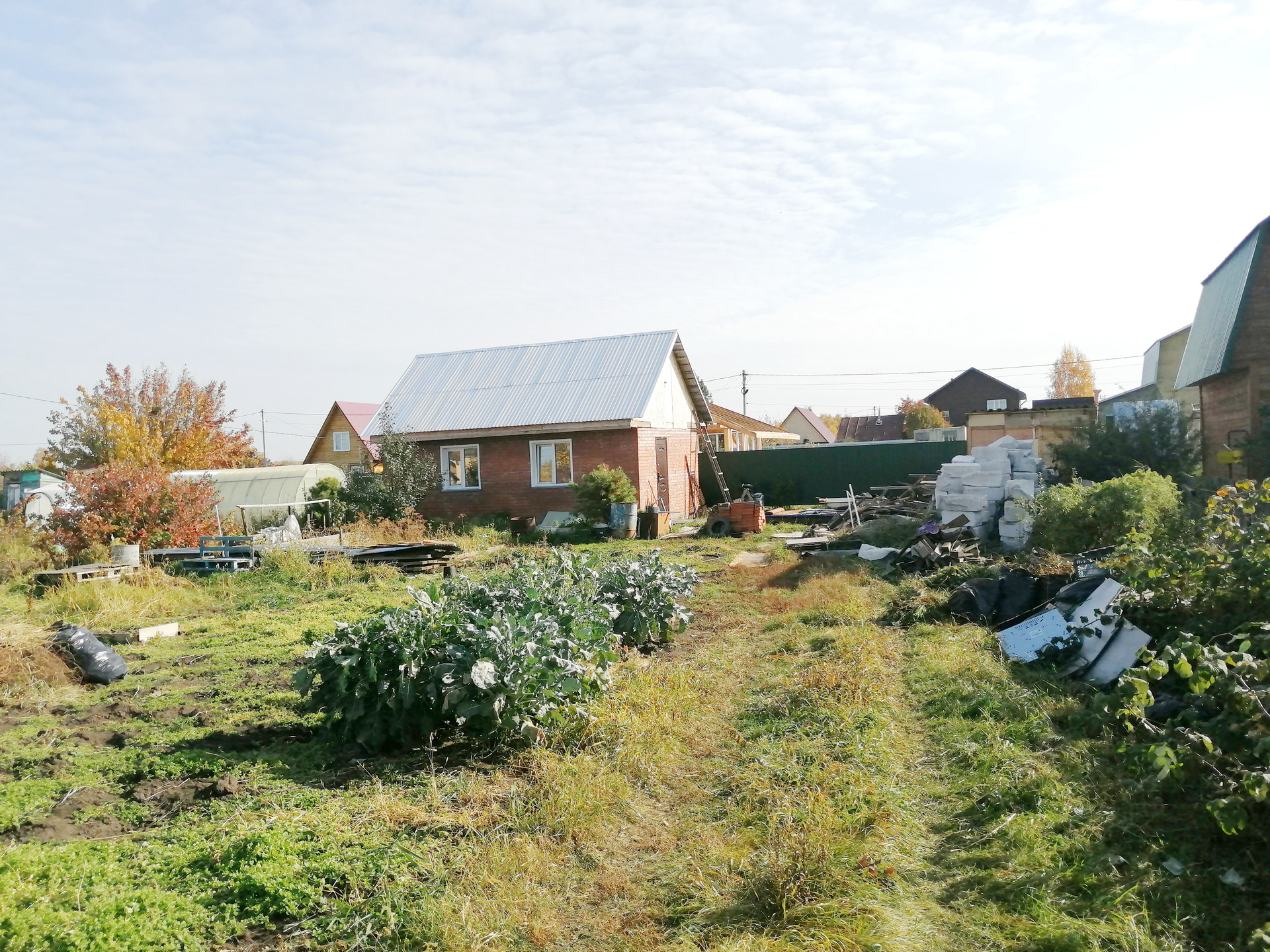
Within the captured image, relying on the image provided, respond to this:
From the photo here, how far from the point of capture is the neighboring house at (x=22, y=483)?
30.0 metres

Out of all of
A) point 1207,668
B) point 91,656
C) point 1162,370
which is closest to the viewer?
point 1207,668

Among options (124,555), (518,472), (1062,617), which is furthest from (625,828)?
(518,472)

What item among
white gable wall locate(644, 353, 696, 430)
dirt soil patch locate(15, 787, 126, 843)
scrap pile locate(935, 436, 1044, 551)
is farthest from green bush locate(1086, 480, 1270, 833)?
white gable wall locate(644, 353, 696, 430)

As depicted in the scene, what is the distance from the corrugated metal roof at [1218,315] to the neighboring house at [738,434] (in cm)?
1387

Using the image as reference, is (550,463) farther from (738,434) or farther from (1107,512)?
(738,434)

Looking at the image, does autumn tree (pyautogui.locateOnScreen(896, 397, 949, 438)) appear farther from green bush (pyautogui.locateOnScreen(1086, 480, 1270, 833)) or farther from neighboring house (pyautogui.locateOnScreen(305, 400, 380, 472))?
green bush (pyautogui.locateOnScreen(1086, 480, 1270, 833))

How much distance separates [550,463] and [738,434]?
16974 millimetres

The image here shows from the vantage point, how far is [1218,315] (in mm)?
16484

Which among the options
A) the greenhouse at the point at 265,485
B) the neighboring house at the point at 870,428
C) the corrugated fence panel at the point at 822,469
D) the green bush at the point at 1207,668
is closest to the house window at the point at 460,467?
the greenhouse at the point at 265,485

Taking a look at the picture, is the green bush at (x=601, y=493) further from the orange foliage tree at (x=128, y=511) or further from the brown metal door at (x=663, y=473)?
the orange foliage tree at (x=128, y=511)

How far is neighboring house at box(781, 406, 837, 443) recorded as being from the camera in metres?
69.1

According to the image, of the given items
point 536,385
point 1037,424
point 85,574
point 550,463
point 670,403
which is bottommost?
point 85,574

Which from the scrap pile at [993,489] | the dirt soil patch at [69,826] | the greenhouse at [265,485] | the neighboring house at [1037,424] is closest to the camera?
the dirt soil patch at [69,826]

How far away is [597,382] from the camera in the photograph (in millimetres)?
22719
